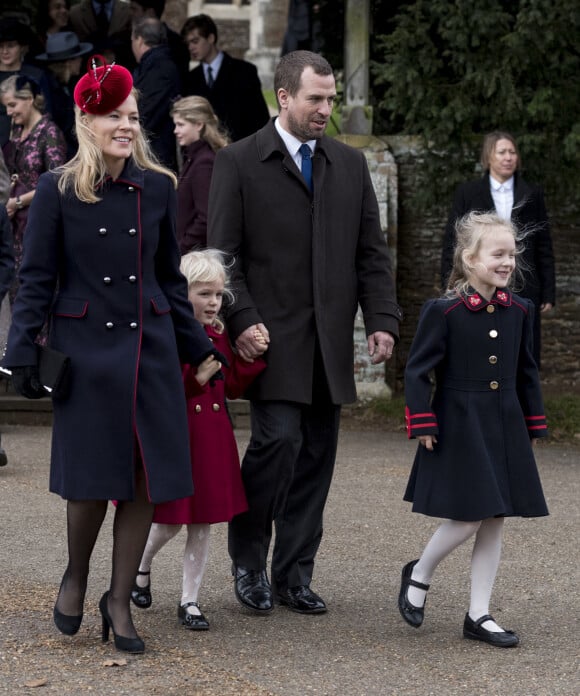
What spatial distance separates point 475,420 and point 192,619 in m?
1.20

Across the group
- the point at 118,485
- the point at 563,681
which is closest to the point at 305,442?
the point at 118,485

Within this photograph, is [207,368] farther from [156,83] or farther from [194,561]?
[156,83]

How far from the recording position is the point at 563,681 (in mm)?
4832

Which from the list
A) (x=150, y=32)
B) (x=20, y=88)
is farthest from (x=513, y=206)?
(x=20, y=88)

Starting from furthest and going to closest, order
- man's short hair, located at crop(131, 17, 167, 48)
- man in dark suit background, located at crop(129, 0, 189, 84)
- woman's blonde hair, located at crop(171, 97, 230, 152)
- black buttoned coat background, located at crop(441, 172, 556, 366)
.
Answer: man in dark suit background, located at crop(129, 0, 189, 84) < man's short hair, located at crop(131, 17, 167, 48) < black buttoned coat background, located at crop(441, 172, 556, 366) < woman's blonde hair, located at crop(171, 97, 230, 152)

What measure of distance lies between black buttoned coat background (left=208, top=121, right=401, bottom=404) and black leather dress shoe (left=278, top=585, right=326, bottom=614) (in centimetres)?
71

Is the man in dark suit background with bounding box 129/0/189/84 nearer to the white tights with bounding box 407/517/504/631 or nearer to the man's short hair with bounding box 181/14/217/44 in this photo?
the man's short hair with bounding box 181/14/217/44

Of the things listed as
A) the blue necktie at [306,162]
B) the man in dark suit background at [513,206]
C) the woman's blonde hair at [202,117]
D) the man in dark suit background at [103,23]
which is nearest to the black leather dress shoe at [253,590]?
the blue necktie at [306,162]

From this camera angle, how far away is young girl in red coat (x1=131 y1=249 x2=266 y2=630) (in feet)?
17.8

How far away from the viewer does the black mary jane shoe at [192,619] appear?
17.7 ft

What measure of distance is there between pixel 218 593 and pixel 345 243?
1424 millimetres

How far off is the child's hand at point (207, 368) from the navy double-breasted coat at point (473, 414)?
26.2 inches

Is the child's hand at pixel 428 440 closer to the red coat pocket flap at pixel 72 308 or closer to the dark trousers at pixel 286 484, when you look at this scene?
the dark trousers at pixel 286 484

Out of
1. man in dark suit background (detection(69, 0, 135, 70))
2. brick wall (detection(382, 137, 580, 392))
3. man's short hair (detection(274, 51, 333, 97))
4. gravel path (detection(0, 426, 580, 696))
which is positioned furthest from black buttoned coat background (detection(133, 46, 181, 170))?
man's short hair (detection(274, 51, 333, 97))
